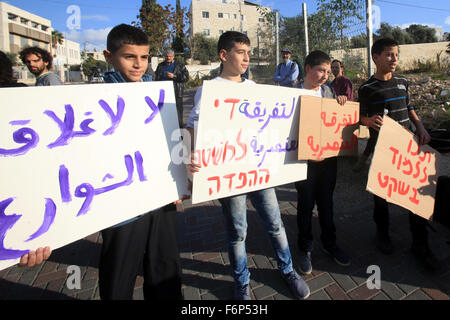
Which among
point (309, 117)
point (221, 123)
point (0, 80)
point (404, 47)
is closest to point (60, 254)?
point (0, 80)

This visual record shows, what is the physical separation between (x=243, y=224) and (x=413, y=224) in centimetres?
162

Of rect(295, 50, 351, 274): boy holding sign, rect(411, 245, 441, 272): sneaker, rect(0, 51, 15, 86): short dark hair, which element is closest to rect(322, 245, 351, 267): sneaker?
rect(295, 50, 351, 274): boy holding sign

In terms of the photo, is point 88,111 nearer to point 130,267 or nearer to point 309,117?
point 130,267

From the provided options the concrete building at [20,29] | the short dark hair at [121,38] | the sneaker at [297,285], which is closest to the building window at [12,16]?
the concrete building at [20,29]

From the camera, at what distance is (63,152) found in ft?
3.77

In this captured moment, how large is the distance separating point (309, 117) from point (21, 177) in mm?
1605

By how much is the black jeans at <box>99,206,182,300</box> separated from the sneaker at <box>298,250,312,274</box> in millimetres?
1101

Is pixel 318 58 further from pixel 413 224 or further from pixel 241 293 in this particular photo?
pixel 241 293

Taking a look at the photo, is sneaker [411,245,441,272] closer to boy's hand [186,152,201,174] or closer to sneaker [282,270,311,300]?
sneaker [282,270,311,300]

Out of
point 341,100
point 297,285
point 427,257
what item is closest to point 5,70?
point 341,100

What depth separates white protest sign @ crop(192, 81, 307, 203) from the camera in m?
1.42

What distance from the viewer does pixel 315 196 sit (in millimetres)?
2260

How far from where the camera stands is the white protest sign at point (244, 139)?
142 cm
